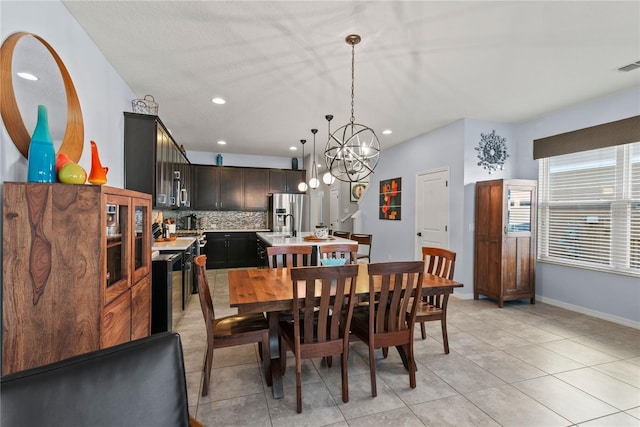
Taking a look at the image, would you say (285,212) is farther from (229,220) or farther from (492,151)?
(492,151)

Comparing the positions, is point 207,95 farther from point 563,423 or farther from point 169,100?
point 563,423

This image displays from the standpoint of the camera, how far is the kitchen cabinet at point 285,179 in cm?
721

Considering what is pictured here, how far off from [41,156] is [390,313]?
2225 millimetres

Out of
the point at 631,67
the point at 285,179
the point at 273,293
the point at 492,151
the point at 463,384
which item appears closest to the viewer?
the point at 273,293

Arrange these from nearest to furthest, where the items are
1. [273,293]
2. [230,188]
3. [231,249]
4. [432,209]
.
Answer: [273,293], [432,209], [231,249], [230,188]

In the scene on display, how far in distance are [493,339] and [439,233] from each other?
2151 millimetres

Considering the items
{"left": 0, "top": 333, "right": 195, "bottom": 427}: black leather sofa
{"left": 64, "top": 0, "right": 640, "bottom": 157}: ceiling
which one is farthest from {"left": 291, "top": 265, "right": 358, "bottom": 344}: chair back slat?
{"left": 64, "top": 0, "right": 640, "bottom": 157}: ceiling

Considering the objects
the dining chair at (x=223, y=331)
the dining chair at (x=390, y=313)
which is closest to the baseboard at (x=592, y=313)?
the dining chair at (x=390, y=313)

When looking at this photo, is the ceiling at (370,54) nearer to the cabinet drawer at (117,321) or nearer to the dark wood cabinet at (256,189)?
the cabinet drawer at (117,321)

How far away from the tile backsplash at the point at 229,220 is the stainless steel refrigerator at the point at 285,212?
1.40 ft

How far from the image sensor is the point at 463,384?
7.29ft

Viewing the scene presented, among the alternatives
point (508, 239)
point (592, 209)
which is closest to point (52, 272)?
point (508, 239)

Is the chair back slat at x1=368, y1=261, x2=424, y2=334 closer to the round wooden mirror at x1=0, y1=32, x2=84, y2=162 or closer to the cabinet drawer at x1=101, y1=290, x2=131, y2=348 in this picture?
the cabinet drawer at x1=101, y1=290, x2=131, y2=348

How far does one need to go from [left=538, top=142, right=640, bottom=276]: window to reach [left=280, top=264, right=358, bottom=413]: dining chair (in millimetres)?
3630
